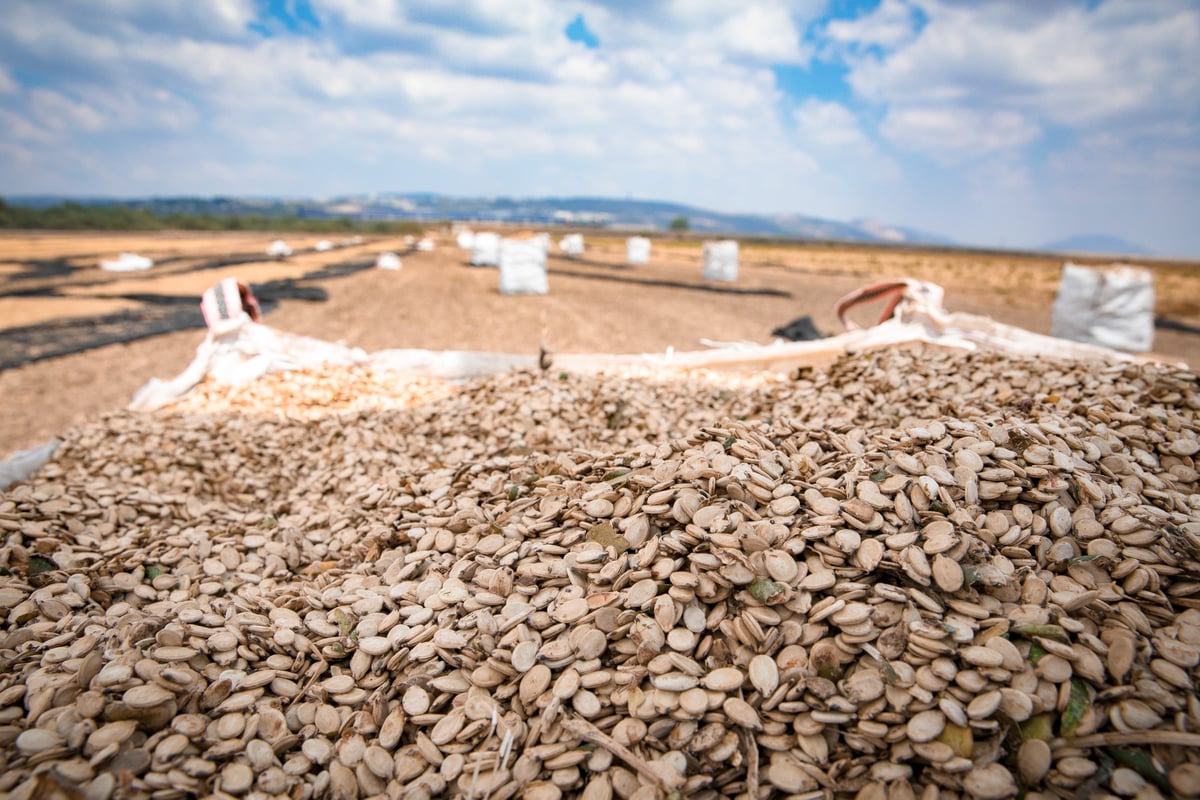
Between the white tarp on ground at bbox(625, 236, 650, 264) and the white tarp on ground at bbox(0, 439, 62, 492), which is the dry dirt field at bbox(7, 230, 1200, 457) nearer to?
the white tarp on ground at bbox(0, 439, 62, 492)

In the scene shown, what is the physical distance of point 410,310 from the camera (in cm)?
1304

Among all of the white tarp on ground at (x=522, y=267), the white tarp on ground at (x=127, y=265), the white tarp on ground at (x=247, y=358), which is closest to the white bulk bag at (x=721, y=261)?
the white tarp on ground at (x=522, y=267)

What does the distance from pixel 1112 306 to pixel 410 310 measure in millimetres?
12781

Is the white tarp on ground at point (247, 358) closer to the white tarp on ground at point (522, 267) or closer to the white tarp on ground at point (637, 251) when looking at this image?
the white tarp on ground at point (522, 267)

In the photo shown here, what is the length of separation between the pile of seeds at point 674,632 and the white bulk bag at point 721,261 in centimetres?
1808

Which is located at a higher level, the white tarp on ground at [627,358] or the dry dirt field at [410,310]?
the white tarp on ground at [627,358]

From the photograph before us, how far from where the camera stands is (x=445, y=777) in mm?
1540

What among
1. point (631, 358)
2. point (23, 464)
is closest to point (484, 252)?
point (631, 358)

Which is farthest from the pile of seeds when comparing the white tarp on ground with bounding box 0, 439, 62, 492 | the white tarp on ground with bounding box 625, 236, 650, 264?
the white tarp on ground with bounding box 625, 236, 650, 264

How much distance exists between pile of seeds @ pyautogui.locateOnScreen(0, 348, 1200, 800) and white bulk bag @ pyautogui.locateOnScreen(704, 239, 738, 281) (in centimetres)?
1808

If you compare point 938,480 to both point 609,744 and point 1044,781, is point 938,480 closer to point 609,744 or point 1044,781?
point 1044,781

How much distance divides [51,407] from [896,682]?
877 centimetres

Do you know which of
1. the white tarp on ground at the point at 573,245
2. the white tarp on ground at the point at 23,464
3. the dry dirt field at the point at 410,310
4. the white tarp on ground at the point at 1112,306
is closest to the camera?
the white tarp on ground at the point at 23,464

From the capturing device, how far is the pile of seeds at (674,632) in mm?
1460
